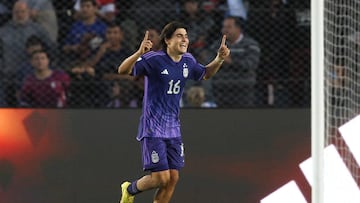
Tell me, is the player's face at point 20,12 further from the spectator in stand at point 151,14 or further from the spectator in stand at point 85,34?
the spectator in stand at point 151,14

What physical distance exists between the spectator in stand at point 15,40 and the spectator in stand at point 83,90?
403mm

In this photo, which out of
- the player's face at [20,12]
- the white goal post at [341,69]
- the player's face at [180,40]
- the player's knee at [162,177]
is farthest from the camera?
the player's face at [20,12]

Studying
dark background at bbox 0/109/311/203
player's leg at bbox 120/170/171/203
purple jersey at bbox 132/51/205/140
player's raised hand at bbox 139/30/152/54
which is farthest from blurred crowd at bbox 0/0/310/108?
player's raised hand at bbox 139/30/152/54

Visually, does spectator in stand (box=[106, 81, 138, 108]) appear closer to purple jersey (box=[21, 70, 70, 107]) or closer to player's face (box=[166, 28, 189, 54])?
purple jersey (box=[21, 70, 70, 107])

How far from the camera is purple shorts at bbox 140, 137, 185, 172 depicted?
33.7 ft

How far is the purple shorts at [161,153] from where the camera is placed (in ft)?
33.7

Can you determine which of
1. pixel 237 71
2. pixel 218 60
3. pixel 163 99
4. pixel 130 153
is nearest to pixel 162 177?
pixel 163 99

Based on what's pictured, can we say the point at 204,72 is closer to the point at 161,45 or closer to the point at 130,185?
the point at 161,45

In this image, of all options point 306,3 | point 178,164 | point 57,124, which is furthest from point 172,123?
point 306,3

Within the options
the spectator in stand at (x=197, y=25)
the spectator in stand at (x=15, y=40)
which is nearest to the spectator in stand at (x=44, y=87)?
the spectator in stand at (x=15, y=40)

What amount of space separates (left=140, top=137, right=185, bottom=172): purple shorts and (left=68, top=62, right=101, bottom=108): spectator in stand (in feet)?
5.77

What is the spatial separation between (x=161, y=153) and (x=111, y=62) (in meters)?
2.10

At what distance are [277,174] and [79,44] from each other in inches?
96.3

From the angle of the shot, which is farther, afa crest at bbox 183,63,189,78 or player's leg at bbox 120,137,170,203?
afa crest at bbox 183,63,189,78
